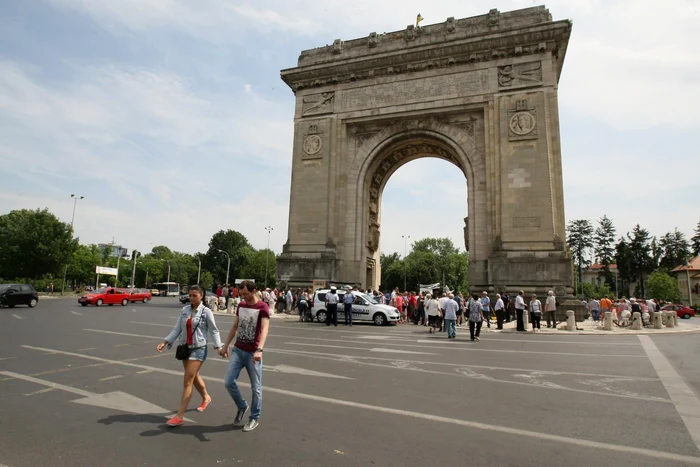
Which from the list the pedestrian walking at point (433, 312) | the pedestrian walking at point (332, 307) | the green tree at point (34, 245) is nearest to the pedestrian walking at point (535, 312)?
the pedestrian walking at point (433, 312)

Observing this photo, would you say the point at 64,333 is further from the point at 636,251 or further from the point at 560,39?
the point at 636,251

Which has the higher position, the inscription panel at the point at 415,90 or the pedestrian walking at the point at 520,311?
the inscription panel at the point at 415,90

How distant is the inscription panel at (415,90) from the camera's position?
974 inches

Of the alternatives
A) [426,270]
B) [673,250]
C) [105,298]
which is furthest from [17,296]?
[673,250]

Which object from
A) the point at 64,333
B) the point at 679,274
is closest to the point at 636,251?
the point at 679,274

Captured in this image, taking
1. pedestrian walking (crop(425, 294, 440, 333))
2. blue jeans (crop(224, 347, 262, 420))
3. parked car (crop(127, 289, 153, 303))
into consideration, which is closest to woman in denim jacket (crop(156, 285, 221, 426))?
blue jeans (crop(224, 347, 262, 420))

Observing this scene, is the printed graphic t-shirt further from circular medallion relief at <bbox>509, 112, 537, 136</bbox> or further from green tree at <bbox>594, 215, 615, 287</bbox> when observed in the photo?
green tree at <bbox>594, 215, 615, 287</bbox>

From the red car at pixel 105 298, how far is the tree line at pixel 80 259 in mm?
15902

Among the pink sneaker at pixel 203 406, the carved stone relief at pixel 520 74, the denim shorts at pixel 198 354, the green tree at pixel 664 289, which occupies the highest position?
the carved stone relief at pixel 520 74

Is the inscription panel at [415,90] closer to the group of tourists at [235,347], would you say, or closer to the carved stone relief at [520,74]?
the carved stone relief at [520,74]

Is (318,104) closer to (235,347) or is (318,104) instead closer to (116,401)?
(116,401)

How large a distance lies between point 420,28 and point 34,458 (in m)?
27.5

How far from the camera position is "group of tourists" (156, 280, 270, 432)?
463cm

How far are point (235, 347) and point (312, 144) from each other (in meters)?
24.0
